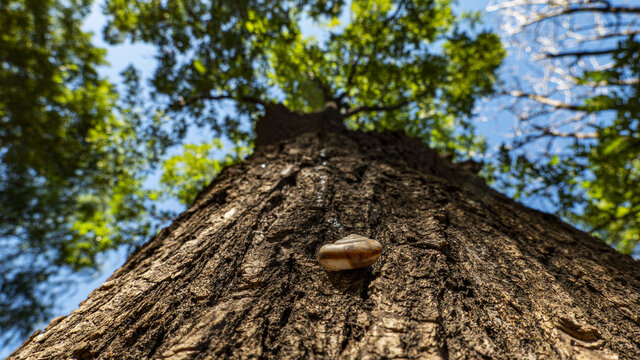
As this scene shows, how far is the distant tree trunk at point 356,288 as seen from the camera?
959 millimetres

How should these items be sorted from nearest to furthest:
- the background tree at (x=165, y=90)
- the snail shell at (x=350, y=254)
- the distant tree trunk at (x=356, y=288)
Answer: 1. the distant tree trunk at (x=356, y=288)
2. the snail shell at (x=350, y=254)
3. the background tree at (x=165, y=90)

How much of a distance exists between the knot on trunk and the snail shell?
79.0 inches

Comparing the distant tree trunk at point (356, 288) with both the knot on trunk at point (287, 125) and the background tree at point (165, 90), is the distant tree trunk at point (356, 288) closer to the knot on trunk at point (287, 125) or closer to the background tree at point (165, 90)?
the knot on trunk at point (287, 125)

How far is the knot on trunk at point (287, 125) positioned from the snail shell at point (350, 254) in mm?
2005

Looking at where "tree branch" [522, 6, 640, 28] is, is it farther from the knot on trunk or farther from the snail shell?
the snail shell

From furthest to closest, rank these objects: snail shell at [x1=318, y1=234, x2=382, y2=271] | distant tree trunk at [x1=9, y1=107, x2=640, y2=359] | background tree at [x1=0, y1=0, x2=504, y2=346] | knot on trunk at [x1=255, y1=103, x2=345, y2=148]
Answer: background tree at [x1=0, y1=0, x2=504, y2=346], knot on trunk at [x1=255, y1=103, x2=345, y2=148], snail shell at [x1=318, y1=234, x2=382, y2=271], distant tree trunk at [x1=9, y1=107, x2=640, y2=359]

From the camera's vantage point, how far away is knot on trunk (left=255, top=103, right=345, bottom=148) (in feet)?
10.3

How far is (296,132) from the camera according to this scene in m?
3.14

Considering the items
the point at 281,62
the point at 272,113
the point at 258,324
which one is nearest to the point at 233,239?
the point at 258,324

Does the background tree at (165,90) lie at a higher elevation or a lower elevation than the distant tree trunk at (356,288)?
higher

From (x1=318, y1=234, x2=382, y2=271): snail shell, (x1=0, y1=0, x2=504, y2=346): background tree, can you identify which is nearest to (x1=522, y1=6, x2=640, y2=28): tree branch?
(x1=0, y1=0, x2=504, y2=346): background tree

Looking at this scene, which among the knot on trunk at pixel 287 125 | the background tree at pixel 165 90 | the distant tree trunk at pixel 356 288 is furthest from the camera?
the background tree at pixel 165 90

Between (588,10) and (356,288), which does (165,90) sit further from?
(588,10)

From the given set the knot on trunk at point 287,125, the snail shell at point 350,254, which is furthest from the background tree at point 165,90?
the snail shell at point 350,254
